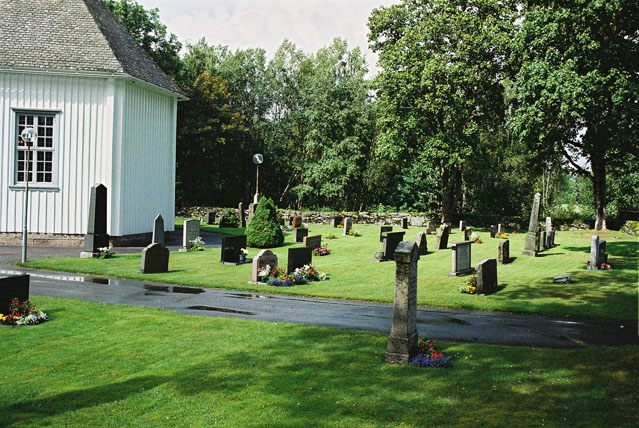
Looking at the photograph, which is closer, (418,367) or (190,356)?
(418,367)

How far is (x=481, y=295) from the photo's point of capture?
15.0 metres

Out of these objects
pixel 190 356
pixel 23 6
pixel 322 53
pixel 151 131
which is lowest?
pixel 190 356

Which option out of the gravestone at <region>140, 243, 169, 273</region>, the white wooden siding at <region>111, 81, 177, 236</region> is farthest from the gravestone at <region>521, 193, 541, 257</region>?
the white wooden siding at <region>111, 81, 177, 236</region>

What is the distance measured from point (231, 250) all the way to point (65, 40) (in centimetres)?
1261

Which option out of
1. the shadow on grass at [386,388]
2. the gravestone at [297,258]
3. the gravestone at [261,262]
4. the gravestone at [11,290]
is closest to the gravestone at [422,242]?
the gravestone at [297,258]

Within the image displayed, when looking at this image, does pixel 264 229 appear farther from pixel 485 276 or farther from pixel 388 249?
pixel 485 276

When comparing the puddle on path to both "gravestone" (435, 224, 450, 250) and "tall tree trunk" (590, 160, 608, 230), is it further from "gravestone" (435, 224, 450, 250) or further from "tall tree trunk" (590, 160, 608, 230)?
"tall tree trunk" (590, 160, 608, 230)

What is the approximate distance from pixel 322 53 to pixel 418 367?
2234 inches

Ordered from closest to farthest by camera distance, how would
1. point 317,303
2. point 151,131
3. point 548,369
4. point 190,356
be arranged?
point 548,369 → point 190,356 → point 317,303 → point 151,131

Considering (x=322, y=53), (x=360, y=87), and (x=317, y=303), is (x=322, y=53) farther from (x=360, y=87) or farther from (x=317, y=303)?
(x=317, y=303)

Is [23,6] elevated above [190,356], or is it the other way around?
[23,6]

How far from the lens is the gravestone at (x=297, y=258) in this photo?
17.3m

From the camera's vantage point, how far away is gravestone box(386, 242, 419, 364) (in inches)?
330

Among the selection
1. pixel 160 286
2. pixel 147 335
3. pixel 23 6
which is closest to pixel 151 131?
pixel 23 6
